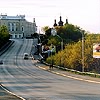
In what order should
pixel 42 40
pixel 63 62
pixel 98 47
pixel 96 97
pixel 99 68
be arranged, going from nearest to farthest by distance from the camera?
Result: 1. pixel 96 97
2. pixel 98 47
3. pixel 99 68
4. pixel 63 62
5. pixel 42 40

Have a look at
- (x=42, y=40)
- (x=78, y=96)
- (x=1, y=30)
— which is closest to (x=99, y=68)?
(x=78, y=96)

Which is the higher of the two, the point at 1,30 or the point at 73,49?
the point at 1,30

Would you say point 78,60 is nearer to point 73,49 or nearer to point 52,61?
point 73,49

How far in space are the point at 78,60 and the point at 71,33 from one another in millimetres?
89652

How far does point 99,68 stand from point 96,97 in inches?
1434

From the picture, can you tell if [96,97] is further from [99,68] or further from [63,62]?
[63,62]

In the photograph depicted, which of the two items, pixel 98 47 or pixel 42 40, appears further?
pixel 42 40

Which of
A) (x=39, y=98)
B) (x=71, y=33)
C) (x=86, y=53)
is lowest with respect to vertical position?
(x=39, y=98)

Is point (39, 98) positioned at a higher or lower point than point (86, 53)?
lower

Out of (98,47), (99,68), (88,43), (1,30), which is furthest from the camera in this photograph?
(1,30)

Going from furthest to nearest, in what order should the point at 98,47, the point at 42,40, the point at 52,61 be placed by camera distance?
the point at 42,40, the point at 52,61, the point at 98,47

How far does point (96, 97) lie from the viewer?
Answer: 30.7m

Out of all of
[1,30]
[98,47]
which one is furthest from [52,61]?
[1,30]

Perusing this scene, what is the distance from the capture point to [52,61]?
286ft
